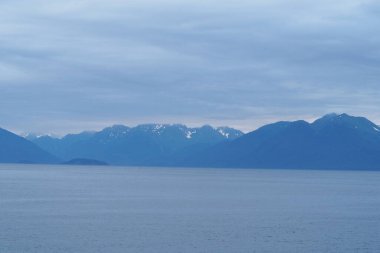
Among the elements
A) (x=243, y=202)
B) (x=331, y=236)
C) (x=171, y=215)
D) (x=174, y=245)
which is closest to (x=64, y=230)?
(x=174, y=245)

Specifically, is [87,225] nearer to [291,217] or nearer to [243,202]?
[291,217]

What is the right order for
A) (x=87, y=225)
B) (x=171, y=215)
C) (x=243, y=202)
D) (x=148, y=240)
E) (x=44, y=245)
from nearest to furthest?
1. (x=44, y=245)
2. (x=148, y=240)
3. (x=87, y=225)
4. (x=171, y=215)
5. (x=243, y=202)

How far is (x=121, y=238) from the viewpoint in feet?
210

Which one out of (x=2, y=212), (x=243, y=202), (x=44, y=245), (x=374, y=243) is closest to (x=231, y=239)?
(x=374, y=243)

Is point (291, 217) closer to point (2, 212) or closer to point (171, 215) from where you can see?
point (171, 215)

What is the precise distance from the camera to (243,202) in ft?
363

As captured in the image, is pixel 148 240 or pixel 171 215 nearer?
pixel 148 240

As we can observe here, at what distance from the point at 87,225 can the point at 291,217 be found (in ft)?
93.2

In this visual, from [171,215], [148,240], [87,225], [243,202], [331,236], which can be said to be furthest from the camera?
[243,202]

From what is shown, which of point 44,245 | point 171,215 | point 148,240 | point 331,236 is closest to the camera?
point 44,245

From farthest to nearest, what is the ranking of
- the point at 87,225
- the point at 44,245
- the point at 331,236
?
the point at 87,225 < the point at 331,236 < the point at 44,245

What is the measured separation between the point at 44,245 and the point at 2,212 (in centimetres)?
2997

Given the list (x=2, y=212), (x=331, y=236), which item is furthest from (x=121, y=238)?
(x=2, y=212)

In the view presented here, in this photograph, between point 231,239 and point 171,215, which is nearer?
point 231,239
